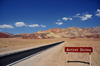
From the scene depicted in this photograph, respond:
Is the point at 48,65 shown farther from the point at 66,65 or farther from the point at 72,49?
the point at 72,49

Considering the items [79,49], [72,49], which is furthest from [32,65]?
[79,49]

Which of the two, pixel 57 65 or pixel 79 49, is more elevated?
pixel 79 49

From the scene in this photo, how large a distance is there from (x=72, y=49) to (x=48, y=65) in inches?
90.9

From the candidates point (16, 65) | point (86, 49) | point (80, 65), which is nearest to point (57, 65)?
point (80, 65)

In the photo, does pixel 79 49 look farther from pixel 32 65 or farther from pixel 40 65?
pixel 32 65

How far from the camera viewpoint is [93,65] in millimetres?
7094

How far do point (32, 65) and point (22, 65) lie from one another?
30.7 inches

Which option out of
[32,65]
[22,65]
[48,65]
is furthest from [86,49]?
[22,65]

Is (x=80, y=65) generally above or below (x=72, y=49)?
below

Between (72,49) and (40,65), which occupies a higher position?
(72,49)

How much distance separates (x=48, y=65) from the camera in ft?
23.5

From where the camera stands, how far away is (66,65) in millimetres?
7059

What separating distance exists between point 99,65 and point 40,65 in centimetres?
466

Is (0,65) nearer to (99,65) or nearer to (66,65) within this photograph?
(66,65)
